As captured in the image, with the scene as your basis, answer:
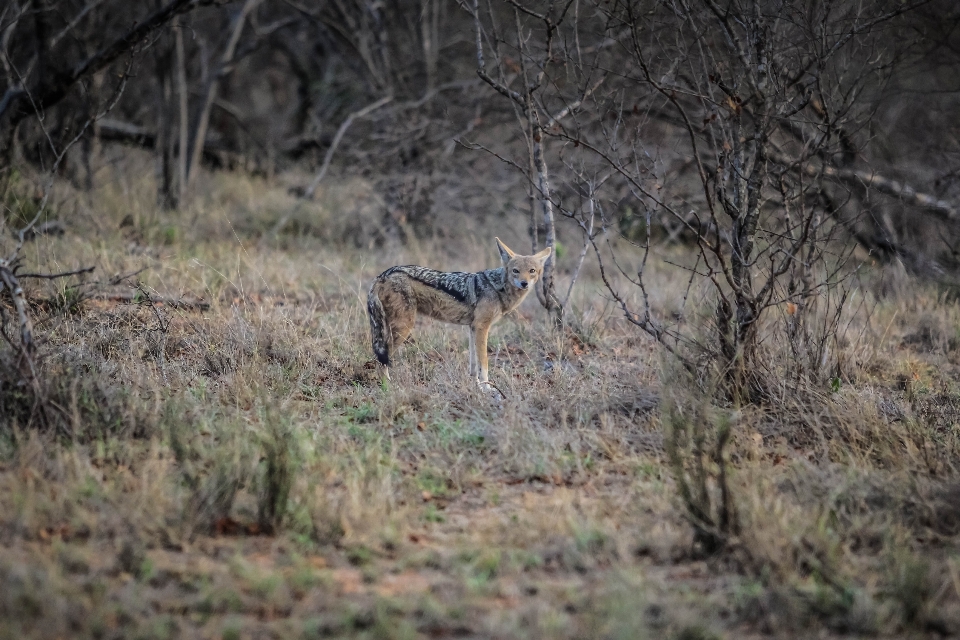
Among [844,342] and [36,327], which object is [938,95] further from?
[36,327]

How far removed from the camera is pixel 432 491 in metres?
5.00

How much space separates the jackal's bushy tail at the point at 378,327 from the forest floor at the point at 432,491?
0.73 feet

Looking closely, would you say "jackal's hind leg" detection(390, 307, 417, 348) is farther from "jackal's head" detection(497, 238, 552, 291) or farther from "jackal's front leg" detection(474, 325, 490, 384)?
"jackal's head" detection(497, 238, 552, 291)

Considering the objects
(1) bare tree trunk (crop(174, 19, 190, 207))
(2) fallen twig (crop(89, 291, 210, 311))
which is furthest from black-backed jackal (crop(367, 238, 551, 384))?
(1) bare tree trunk (crop(174, 19, 190, 207))

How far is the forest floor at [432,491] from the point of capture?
3.60 metres

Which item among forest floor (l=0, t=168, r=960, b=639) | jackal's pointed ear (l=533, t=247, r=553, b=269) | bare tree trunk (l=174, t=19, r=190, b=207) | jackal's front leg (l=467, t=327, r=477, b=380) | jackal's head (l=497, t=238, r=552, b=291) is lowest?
forest floor (l=0, t=168, r=960, b=639)

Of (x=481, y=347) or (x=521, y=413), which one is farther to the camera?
(x=481, y=347)

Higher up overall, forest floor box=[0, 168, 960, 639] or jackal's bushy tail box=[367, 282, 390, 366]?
jackal's bushy tail box=[367, 282, 390, 366]

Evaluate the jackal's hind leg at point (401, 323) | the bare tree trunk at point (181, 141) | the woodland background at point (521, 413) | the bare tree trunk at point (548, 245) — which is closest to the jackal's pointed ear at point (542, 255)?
the bare tree trunk at point (548, 245)

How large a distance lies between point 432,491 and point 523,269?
3.04 meters

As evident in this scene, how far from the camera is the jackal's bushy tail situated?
7000 millimetres

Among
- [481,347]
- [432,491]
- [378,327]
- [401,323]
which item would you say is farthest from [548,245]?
[432,491]

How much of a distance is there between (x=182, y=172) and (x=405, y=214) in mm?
3449

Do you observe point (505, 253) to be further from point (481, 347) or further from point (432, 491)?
point (432, 491)
